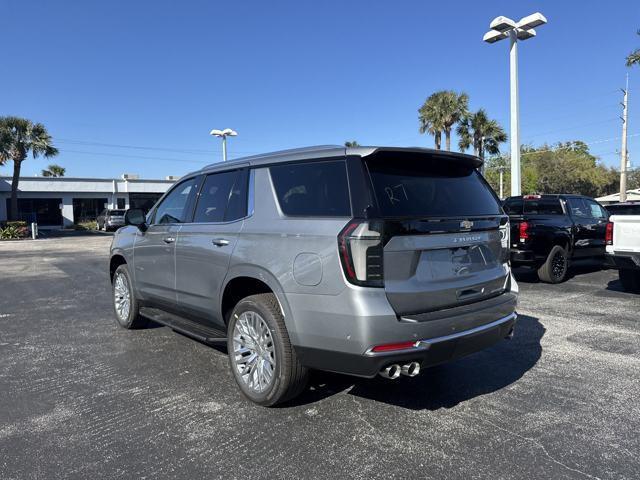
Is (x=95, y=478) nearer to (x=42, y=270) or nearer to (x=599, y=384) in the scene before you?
(x=599, y=384)

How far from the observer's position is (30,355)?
5.12 m

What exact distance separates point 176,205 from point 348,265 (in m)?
2.68

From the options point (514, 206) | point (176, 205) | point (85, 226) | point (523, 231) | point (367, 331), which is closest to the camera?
point (367, 331)

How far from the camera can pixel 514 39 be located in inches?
572

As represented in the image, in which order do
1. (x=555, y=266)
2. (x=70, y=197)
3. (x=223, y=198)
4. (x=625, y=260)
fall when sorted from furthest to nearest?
1. (x=70, y=197)
2. (x=555, y=266)
3. (x=625, y=260)
4. (x=223, y=198)

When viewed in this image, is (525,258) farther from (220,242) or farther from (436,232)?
(220,242)

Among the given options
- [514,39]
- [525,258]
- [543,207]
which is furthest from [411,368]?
[514,39]

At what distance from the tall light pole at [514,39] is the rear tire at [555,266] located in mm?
5804

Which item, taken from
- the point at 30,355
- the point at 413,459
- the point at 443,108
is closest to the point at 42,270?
the point at 30,355

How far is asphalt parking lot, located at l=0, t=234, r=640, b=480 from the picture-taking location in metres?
2.87

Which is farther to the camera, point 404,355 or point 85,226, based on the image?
point 85,226

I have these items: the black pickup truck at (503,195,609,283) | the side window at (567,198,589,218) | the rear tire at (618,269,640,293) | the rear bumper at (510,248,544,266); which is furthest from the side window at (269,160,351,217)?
the side window at (567,198,589,218)

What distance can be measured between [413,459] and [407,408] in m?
0.73

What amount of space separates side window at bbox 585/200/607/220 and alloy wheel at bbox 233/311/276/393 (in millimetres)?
9047
